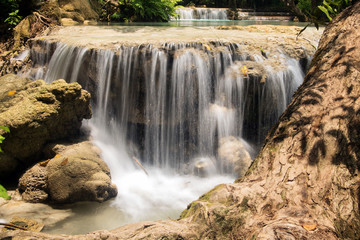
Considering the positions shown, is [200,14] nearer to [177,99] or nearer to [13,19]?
[13,19]

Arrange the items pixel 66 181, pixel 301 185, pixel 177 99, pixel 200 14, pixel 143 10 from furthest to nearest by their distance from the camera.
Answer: pixel 200 14
pixel 143 10
pixel 177 99
pixel 66 181
pixel 301 185

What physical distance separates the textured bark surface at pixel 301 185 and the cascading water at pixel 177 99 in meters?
4.12

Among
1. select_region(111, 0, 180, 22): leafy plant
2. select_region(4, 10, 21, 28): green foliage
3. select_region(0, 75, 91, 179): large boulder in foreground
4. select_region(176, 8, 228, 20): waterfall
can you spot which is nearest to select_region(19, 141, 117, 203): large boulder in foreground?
select_region(0, 75, 91, 179): large boulder in foreground

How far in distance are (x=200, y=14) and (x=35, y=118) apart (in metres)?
16.7

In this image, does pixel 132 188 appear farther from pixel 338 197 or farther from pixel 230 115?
pixel 338 197

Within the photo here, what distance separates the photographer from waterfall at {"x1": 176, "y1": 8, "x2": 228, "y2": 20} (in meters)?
19.1

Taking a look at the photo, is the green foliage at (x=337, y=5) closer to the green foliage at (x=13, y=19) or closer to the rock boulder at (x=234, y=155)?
the rock boulder at (x=234, y=155)

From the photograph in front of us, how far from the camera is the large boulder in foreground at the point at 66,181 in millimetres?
4523

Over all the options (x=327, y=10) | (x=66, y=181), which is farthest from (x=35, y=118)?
(x=327, y=10)

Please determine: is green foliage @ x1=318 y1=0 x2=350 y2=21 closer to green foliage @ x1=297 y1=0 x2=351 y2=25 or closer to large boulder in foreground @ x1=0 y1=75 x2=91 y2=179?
green foliage @ x1=297 y1=0 x2=351 y2=25

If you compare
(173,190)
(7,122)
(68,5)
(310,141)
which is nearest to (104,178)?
(173,190)

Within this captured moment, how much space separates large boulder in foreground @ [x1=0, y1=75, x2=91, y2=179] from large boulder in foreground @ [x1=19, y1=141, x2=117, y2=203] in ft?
1.46

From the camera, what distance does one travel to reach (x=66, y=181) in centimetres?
454

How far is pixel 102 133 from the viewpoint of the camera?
6.48 m
